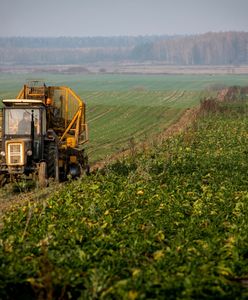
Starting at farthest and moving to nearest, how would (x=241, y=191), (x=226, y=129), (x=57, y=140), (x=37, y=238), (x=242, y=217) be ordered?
(x=226, y=129)
(x=57, y=140)
(x=241, y=191)
(x=242, y=217)
(x=37, y=238)

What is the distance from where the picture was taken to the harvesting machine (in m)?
17.4

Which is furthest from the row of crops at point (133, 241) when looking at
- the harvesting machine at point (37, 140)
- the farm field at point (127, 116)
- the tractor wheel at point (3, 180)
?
the farm field at point (127, 116)

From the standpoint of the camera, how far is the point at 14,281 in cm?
833

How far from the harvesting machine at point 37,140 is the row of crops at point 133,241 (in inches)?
65.8

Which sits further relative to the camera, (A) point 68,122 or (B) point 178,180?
(A) point 68,122

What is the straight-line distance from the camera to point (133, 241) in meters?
9.90

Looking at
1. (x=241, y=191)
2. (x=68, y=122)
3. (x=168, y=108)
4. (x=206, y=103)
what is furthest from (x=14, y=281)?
(x=168, y=108)

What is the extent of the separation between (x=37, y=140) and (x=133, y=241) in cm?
845

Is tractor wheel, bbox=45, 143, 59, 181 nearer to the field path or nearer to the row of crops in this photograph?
the row of crops

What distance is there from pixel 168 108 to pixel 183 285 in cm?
4636

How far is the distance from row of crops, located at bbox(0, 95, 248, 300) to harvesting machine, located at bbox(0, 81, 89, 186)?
1.67m

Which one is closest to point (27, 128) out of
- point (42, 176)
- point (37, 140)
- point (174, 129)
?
point (37, 140)

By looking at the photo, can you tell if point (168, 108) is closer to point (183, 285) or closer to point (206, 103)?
point (206, 103)

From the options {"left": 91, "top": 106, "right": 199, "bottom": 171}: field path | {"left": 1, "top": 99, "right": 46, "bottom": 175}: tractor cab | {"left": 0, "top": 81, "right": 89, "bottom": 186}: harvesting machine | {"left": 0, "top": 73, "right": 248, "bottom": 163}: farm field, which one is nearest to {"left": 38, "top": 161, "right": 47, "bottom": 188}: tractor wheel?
{"left": 0, "top": 81, "right": 89, "bottom": 186}: harvesting machine
